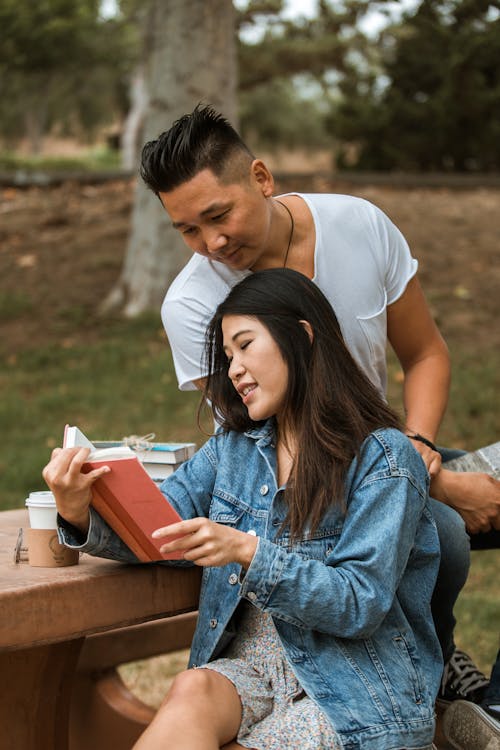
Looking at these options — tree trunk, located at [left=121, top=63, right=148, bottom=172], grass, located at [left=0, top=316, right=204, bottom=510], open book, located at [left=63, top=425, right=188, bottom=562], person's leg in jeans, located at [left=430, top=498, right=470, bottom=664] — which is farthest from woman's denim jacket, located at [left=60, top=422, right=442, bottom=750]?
tree trunk, located at [left=121, top=63, right=148, bottom=172]

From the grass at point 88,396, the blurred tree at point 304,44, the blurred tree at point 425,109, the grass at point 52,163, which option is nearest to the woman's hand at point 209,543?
the grass at point 88,396

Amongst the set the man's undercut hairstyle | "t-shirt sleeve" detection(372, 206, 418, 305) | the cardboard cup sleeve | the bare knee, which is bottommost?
the bare knee

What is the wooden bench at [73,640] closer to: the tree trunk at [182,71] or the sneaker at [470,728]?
the sneaker at [470,728]

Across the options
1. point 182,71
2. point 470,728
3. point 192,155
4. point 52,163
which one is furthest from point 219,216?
point 52,163

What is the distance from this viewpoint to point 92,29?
21672 mm

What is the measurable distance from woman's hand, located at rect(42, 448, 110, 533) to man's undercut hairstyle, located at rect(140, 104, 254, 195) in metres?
0.94

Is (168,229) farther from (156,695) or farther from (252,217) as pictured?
(252,217)

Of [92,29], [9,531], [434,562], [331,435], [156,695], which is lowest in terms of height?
[92,29]

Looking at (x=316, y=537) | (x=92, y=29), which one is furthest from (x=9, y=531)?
(x=92, y=29)

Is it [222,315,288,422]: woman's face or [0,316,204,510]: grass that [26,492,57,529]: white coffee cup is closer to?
[222,315,288,422]: woman's face

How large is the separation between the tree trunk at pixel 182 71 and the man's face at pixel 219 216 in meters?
5.02

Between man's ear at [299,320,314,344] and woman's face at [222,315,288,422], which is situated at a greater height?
man's ear at [299,320,314,344]

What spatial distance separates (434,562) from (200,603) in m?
0.55

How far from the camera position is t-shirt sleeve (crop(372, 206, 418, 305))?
3205mm
